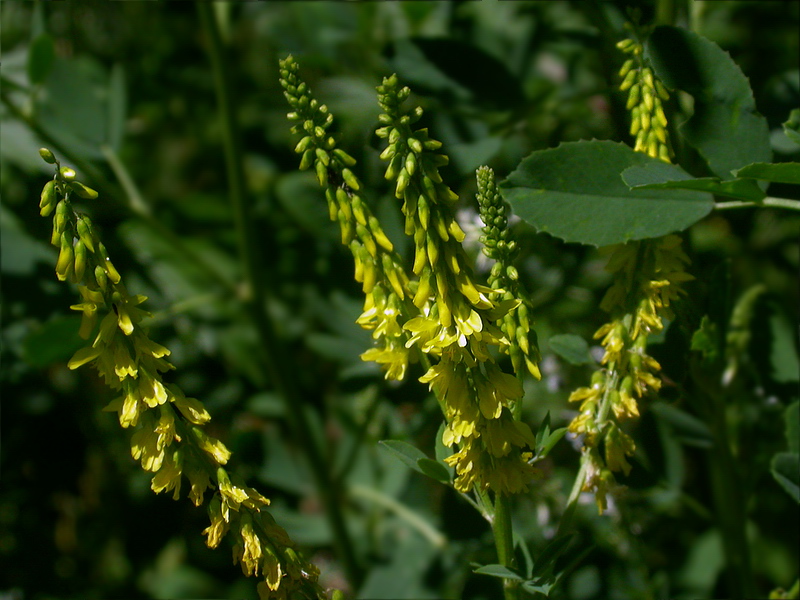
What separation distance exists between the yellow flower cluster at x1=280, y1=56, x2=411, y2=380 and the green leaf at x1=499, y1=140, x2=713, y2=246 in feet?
0.54

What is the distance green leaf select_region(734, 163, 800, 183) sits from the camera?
0.72 metres

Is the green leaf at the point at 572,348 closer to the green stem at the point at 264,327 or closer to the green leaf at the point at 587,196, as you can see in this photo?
the green leaf at the point at 587,196

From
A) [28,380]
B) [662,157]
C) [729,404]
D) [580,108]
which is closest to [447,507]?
[729,404]

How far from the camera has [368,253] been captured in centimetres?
70

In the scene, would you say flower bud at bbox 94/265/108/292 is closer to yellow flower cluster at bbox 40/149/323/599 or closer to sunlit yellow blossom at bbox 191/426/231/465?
yellow flower cluster at bbox 40/149/323/599

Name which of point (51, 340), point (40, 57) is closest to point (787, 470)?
point (51, 340)

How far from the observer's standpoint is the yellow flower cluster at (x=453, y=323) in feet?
1.92

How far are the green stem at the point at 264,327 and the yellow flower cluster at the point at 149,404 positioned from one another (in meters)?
0.78

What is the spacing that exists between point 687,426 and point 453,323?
0.55 meters

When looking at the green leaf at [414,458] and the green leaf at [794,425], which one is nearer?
the green leaf at [414,458]

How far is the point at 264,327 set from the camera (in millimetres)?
1502

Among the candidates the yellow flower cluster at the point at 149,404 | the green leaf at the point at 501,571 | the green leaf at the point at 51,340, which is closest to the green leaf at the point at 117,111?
the green leaf at the point at 51,340

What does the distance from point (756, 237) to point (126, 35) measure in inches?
57.5

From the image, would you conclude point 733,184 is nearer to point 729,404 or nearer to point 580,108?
point 729,404
